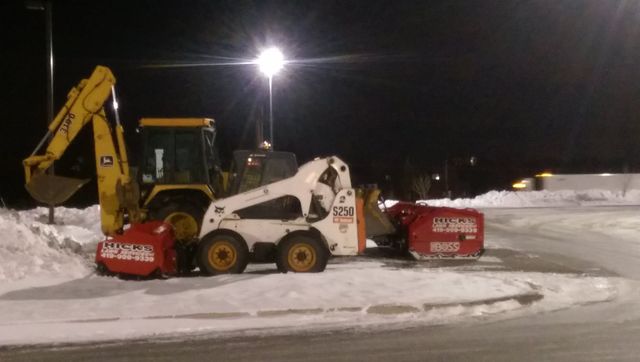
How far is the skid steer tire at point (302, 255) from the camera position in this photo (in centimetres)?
1412

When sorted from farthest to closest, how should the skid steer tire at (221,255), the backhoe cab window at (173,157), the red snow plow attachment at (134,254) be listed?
the backhoe cab window at (173,157) < the skid steer tire at (221,255) < the red snow plow attachment at (134,254)

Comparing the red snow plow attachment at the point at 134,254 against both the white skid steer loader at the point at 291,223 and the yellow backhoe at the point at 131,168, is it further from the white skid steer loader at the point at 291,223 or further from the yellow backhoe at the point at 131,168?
the yellow backhoe at the point at 131,168

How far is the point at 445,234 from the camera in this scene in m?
17.0

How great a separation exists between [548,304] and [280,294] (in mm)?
4153

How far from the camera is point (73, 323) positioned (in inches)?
392

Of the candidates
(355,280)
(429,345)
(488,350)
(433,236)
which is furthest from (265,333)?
(433,236)

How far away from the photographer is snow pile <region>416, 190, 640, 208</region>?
40.8 m

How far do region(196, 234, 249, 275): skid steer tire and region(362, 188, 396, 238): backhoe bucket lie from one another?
366cm

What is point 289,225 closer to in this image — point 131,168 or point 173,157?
point 173,157

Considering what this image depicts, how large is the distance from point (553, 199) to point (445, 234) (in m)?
26.7

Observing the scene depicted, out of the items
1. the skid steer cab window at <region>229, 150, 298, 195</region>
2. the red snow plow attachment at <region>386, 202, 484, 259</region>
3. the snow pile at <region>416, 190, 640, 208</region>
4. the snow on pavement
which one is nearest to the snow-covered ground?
the snow on pavement

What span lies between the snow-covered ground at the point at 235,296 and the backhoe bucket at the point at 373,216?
1029mm

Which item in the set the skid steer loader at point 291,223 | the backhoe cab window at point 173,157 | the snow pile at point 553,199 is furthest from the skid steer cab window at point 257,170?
the snow pile at point 553,199

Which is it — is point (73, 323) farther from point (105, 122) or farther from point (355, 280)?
point (105, 122)
